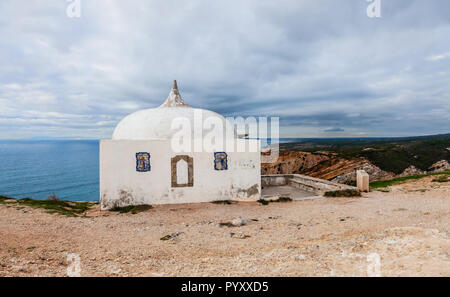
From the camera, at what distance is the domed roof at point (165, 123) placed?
432 inches

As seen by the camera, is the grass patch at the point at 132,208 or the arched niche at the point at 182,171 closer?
the grass patch at the point at 132,208

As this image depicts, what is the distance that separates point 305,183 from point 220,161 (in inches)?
268

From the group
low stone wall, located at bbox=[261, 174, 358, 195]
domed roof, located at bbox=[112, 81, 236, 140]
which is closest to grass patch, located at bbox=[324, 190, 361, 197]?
low stone wall, located at bbox=[261, 174, 358, 195]

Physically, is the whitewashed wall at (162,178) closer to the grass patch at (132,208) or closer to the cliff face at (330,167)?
the grass patch at (132,208)

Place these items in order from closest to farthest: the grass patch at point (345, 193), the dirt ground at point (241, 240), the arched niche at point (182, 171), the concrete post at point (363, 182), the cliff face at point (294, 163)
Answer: the dirt ground at point (241, 240), the arched niche at point (182, 171), the grass patch at point (345, 193), the concrete post at point (363, 182), the cliff face at point (294, 163)

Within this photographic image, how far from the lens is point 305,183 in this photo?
14.8 metres

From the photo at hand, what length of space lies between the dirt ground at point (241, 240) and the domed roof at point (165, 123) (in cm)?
352

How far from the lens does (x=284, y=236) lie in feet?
21.1

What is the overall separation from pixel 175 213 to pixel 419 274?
25.3ft

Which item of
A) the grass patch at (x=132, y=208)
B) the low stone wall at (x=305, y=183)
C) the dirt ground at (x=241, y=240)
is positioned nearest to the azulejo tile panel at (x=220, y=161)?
the dirt ground at (x=241, y=240)

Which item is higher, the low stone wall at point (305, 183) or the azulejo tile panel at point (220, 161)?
the azulejo tile panel at point (220, 161)
